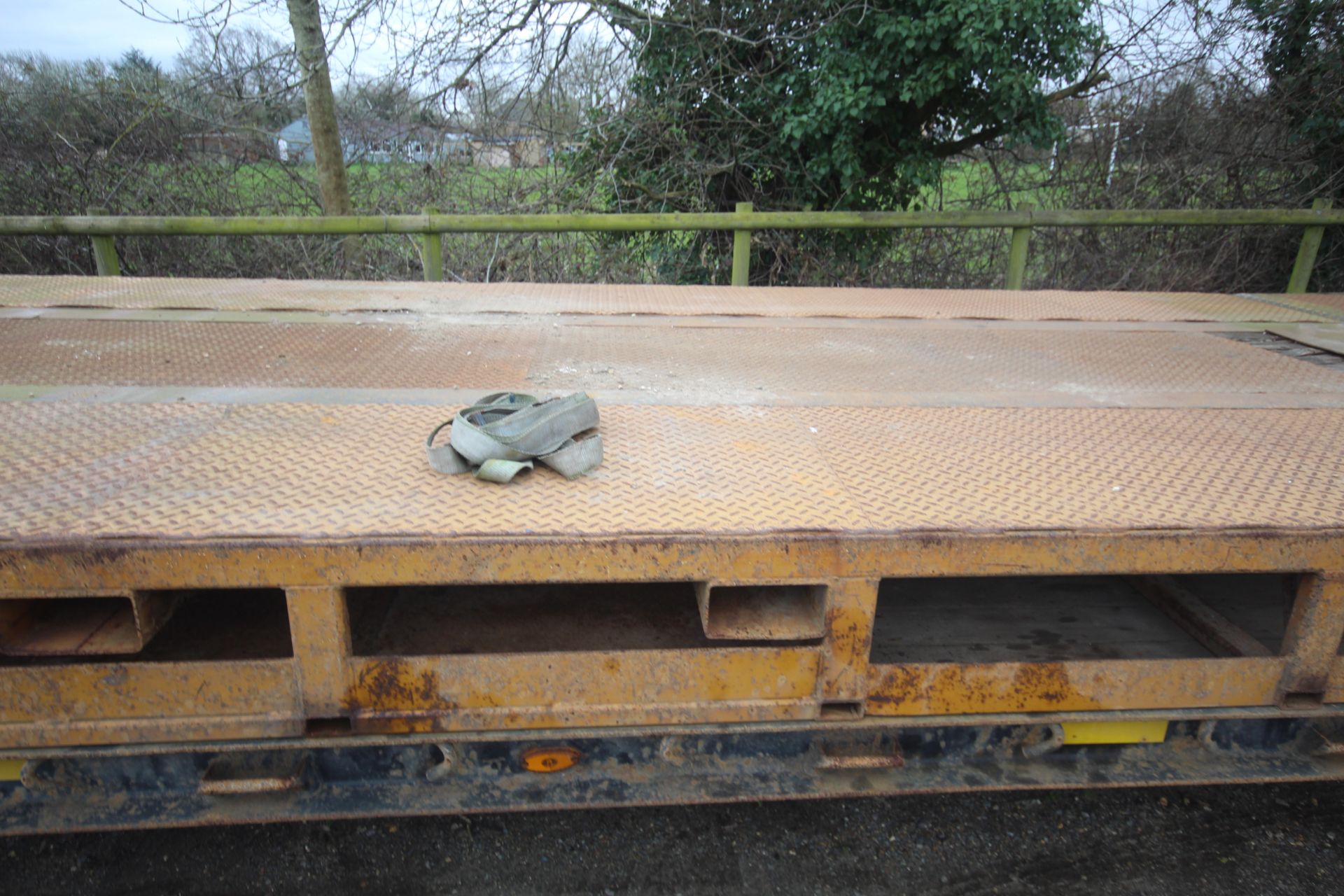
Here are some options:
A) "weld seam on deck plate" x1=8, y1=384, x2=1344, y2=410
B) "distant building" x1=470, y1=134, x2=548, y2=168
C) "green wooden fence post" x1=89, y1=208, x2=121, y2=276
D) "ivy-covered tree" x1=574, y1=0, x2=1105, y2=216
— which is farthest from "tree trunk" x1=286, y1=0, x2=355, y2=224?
"weld seam on deck plate" x1=8, y1=384, x2=1344, y2=410

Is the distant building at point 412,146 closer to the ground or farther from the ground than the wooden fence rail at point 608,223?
farther from the ground

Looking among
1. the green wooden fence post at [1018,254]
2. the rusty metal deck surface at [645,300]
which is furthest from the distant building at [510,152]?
the rusty metal deck surface at [645,300]

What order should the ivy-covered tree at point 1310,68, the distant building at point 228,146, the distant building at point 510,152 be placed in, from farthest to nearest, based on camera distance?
the distant building at point 228,146 → the distant building at point 510,152 → the ivy-covered tree at point 1310,68

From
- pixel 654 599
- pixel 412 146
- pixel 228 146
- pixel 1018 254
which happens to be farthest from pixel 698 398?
pixel 228 146

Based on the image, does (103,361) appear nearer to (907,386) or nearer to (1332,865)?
(907,386)

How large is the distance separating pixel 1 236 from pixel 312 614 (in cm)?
891

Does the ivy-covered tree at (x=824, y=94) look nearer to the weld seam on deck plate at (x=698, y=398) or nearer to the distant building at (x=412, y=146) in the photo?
the distant building at (x=412, y=146)

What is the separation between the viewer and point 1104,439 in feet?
6.46

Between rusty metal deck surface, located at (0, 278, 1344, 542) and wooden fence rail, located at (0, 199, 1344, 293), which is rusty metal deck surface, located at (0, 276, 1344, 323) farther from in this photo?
wooden fence rail, located at (0, 199, 1344, 293)

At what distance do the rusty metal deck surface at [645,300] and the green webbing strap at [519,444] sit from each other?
1.62 m

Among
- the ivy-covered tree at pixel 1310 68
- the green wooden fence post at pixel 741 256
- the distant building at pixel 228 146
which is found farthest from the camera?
the distant building at pixel 228 146

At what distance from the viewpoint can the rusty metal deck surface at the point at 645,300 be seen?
3.39 metres

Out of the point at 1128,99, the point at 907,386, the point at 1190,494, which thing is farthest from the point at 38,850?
the point at 1128,99

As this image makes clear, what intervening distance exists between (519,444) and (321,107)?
29.1 feet
